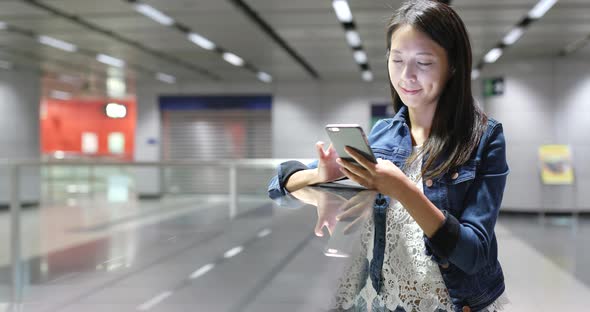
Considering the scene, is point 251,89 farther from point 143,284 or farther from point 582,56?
point 143,284

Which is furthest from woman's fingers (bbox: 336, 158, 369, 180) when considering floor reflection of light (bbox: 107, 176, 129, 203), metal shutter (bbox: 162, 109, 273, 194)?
metal shutter (bbox: 162, 109, 273, 194)

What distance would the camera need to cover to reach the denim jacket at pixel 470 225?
85cm

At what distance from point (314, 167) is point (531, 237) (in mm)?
8098

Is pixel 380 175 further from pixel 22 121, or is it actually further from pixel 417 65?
pixel 22 121

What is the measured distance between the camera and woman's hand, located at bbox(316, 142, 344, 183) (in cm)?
90

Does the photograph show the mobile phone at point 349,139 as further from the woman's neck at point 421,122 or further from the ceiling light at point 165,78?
the ceiling light at point 165,78

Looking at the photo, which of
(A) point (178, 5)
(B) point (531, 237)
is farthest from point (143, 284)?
(B) point (531, 237)

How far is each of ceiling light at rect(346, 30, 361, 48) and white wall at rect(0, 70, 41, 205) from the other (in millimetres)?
8366

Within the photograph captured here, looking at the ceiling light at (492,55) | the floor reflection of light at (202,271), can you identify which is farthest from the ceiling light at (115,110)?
the ceiling light at (492,55)

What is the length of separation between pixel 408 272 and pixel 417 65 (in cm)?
35

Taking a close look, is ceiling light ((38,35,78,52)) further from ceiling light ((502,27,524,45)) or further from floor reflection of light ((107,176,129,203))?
ceiling light ((502,27,524,45))

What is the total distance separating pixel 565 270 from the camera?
17.9 feet

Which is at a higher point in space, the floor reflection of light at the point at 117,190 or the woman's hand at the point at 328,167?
the woman's hand at the point at 328,167

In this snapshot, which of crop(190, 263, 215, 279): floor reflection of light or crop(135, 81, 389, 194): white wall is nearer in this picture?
crop(190, 263, 215, 279): floor reflection of light
